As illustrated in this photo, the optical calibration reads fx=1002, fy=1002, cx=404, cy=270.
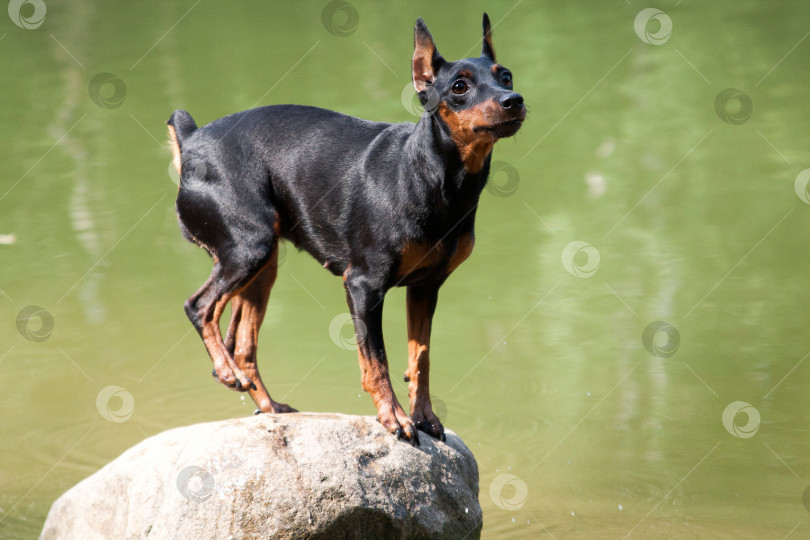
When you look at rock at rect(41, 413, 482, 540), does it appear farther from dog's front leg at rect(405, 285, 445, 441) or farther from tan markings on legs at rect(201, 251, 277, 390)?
tan markings on legs at rect(201, 251, 277, 390)

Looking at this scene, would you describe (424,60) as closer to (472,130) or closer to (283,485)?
(472,130)

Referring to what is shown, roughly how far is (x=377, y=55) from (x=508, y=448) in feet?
36.6

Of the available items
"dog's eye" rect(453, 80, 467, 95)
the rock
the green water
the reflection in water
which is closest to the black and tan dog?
"dog's eye" rect(453, 80, 467, 95)

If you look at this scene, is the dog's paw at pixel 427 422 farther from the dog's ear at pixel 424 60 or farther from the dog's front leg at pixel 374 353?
the dog's ear at pixel 424 60

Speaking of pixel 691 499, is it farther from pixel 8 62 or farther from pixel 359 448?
pixel 8 62

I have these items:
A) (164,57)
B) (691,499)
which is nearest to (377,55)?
(164,57)

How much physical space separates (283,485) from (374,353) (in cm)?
95

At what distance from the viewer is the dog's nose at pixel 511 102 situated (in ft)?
17.8

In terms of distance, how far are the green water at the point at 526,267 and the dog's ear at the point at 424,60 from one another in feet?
12.9

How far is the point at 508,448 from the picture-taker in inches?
370

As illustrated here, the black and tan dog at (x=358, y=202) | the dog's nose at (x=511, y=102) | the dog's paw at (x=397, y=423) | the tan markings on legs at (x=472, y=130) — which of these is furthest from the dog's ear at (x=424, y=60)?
the dog's paw at (x=397, y=423)

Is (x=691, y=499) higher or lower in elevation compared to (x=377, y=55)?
lower

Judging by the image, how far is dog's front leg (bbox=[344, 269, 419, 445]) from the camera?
6.08 metres

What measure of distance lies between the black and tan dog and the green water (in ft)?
8.88
